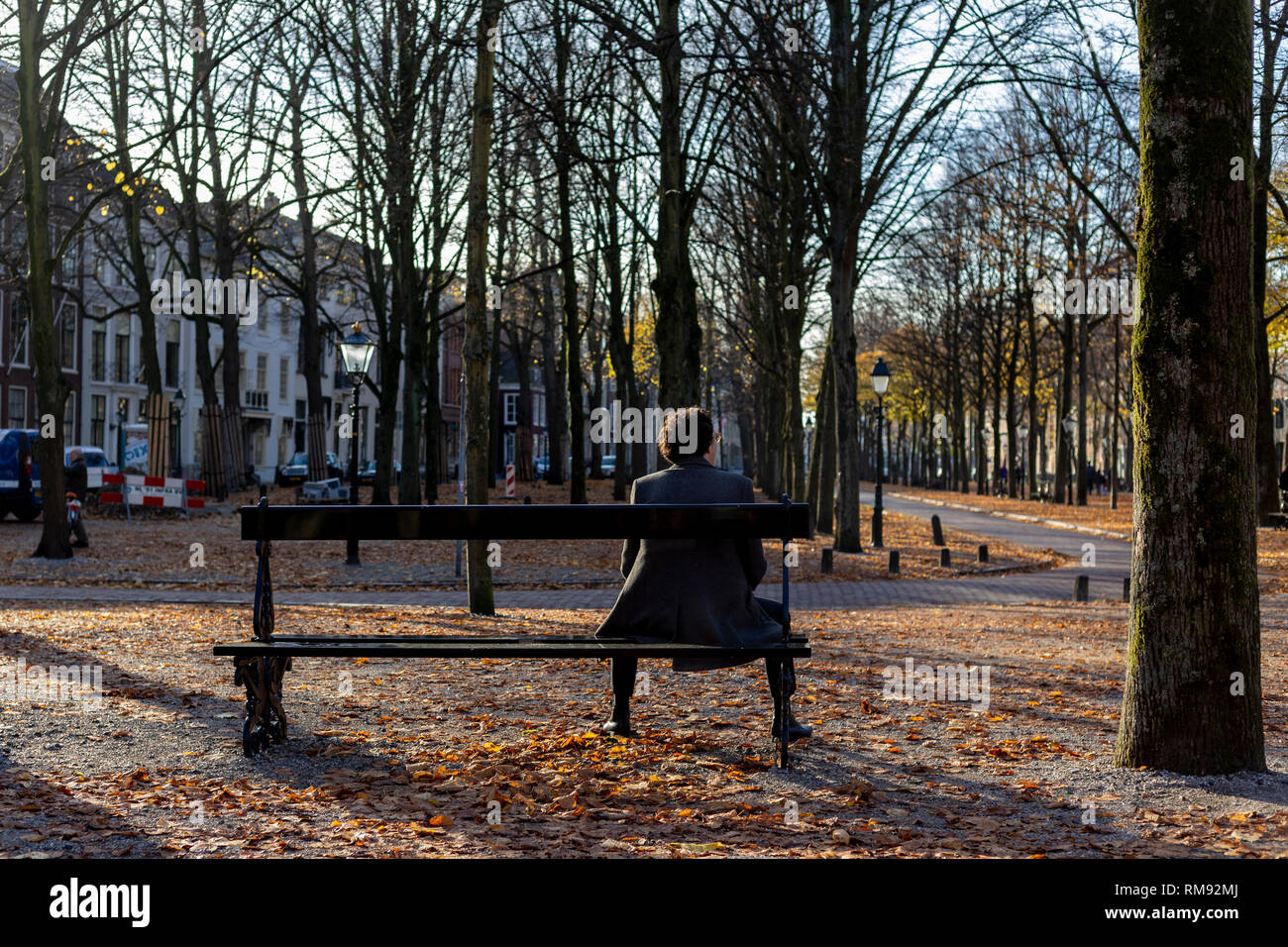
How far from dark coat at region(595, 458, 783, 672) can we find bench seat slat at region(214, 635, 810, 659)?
0.28 feet

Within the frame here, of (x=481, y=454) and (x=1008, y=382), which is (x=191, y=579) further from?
(x=1008, y=382)

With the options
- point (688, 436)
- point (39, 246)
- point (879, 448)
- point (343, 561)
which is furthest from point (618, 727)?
point (879, 448)

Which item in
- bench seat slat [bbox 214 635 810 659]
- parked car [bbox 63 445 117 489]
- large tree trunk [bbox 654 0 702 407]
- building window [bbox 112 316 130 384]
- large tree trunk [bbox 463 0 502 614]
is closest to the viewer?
bench seat slat [bbox 214 635 810 659]

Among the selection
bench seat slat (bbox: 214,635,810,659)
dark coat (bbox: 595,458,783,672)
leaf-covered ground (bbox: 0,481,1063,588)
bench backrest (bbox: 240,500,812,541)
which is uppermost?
bench backrest (bbox: 240,500,812,541)

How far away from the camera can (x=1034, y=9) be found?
18766mm

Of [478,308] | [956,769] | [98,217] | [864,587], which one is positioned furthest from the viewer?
[98,217]

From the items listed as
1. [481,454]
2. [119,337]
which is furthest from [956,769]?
[119,337]

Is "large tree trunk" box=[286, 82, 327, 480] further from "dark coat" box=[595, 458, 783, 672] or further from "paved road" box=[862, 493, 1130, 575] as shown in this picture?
"dark coat" box=[595, 458, 783, 672]

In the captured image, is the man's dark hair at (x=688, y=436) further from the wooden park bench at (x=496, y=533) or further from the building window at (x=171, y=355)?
the building window at (x=171, y=355)

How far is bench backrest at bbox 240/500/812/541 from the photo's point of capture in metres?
5.84

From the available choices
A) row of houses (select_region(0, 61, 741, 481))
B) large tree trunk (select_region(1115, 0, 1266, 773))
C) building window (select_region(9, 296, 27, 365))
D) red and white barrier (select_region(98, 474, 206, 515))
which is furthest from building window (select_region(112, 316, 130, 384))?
large tree trunk (select_region(1115, 0, 1266, 773))

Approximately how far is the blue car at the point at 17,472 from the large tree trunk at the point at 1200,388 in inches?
1049

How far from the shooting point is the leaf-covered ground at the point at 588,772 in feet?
15.4
